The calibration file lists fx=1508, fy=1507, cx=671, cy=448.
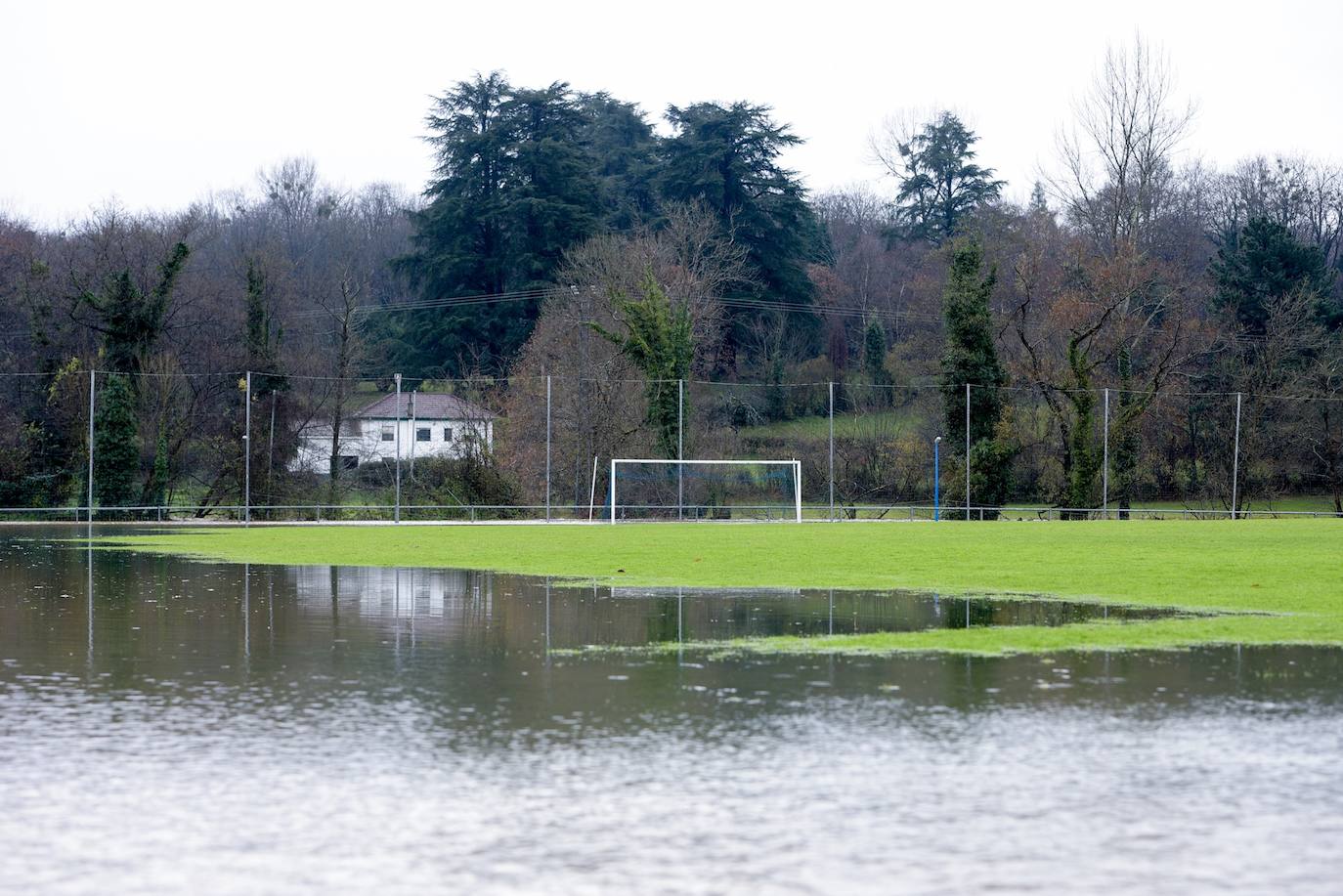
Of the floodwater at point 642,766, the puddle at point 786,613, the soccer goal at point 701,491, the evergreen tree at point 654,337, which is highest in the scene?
the evergreen tree at point 654,337

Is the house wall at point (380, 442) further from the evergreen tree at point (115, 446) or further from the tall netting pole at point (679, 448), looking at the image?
the tall netting pole at point (679, 448)

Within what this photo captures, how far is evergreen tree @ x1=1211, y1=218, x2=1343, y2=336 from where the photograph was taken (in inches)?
2088

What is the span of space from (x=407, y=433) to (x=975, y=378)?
679 inches

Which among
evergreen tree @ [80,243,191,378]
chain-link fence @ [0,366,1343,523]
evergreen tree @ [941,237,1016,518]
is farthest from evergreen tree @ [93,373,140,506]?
evergreen tree @ [941,237,1016,518]

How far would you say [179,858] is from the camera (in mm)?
4984

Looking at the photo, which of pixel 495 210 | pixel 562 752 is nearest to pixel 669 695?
pixel 562 752

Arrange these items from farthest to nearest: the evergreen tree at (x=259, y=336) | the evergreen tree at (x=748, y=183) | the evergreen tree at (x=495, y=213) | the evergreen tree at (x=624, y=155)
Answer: the evergreen tree at (x=624, y=155)
the evergreen tree at (x=748, y=183)
the evergreen tree at (x=495, y=213)
the evergreen tree at (x=259, y=336)

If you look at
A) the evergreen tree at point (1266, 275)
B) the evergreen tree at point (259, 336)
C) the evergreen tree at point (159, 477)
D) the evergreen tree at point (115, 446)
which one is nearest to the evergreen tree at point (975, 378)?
the evergreen tree at point (1266, 275)

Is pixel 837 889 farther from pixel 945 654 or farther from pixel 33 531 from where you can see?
pixel 33 531

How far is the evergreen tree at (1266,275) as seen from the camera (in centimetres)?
5303

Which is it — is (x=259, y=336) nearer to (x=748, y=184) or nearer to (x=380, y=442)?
(x=380, y=442)

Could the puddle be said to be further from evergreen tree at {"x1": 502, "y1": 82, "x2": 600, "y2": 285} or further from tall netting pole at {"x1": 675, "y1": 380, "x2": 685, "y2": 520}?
evergreen tree at {"x1": 502, "y1": 82, "x2": 600, "y2": 285}

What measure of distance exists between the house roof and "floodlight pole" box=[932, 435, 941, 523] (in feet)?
37.9

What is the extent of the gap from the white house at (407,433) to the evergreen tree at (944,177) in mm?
32243
